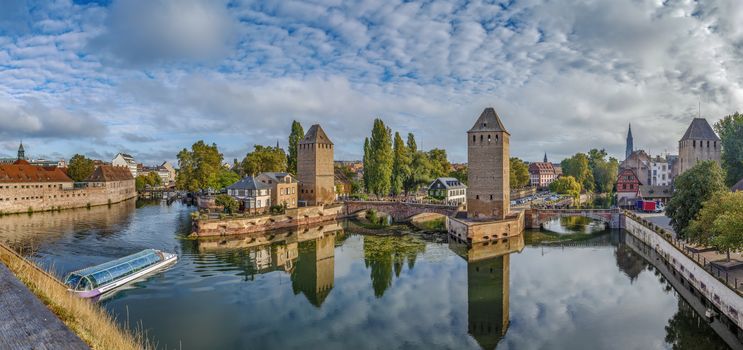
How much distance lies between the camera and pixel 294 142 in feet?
173

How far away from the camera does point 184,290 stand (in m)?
19.1

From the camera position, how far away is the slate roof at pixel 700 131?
42.9m

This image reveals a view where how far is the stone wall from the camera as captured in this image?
42.6 metres

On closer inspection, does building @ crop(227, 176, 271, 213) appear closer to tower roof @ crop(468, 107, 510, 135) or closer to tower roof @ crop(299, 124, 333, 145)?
tower roof @ crop(299, 124, 333, 145)

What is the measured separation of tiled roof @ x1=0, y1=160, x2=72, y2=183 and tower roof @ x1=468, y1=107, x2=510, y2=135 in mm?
44132

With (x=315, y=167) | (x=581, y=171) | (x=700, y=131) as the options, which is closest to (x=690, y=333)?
(x=315, y=167)

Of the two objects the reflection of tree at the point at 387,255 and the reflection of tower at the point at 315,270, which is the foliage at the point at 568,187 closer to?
the reflection of tree at the point at 387,255

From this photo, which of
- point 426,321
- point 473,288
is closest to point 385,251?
point 473,288

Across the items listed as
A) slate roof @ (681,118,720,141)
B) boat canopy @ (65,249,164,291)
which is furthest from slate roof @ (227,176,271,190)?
slate roof @ (681,118,720,141)

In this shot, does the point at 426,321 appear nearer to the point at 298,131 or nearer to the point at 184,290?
the point at 184,290

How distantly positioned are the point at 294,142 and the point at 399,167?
12.9m

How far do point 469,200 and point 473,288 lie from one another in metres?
15.4

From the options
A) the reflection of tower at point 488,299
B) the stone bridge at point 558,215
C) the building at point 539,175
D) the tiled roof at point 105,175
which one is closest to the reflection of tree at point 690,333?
the reflection of tower at point 488,299

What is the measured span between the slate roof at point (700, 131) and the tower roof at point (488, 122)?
2245 centimetres
